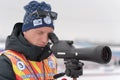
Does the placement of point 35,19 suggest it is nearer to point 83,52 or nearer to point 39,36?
point 39,36

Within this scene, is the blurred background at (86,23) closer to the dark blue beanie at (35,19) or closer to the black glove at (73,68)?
the dark blue beanie at (35,19)

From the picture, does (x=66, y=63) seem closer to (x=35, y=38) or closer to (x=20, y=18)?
(x=35, y=38)

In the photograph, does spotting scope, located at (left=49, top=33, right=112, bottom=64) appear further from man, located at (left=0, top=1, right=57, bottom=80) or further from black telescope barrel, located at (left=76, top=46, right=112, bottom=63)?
man, located at (left=0, top=1, right=57, bottom=80)

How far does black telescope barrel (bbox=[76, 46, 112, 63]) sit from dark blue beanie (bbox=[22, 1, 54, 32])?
24 cm

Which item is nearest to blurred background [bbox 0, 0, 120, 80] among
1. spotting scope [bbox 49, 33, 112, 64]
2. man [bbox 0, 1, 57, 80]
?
man [bbox 0, 1, 57, 80]

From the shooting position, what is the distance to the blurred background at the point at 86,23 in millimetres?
2670

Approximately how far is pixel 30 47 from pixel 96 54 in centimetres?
34

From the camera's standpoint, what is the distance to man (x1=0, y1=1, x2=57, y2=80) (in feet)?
4.00

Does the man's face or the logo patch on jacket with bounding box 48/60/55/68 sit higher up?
the man's face

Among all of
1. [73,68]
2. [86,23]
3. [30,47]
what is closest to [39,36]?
[30,47]

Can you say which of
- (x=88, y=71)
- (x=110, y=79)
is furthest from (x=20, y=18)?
(x=110, y=79)

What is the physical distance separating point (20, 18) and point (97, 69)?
94 cm

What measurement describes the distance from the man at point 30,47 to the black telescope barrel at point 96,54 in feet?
0.66

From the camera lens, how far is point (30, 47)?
127cm
